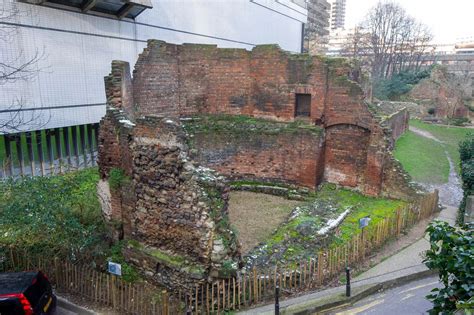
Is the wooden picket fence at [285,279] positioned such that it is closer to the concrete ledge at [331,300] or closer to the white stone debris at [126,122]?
the concrete ledge at [331,300]

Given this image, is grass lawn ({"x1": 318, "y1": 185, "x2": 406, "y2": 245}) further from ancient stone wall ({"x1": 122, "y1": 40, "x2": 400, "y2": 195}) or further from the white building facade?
the white building facade

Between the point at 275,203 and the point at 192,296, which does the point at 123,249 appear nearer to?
the point at 192,296

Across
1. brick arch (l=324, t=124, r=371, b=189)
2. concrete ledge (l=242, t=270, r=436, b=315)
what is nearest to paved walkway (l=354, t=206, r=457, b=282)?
concrete ledge (l=242, t=270, r=436, b=315)

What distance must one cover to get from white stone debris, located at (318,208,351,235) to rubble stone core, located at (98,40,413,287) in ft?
9.38

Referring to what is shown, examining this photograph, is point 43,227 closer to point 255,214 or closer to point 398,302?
point 255,214

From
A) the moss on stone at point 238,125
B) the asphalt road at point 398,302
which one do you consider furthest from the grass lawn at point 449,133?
the asphalt road at point 398,302

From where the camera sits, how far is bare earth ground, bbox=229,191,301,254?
11008 mm

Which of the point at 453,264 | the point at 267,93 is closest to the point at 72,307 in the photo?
the point at 453,264

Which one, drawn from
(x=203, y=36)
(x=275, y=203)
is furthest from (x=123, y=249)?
(x=203, y=36)

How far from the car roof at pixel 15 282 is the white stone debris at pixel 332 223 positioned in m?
7.30

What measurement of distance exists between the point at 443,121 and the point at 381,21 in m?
20.0

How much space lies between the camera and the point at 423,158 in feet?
73.6

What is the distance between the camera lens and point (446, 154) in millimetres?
24000

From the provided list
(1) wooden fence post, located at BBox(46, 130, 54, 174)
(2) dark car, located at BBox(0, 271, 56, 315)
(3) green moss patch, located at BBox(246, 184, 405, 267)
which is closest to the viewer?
(2) dark car, located at BBox(0, 271, 56, 315)
